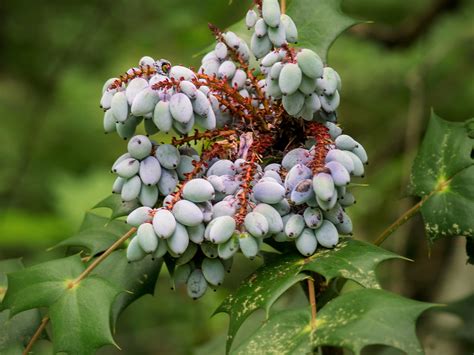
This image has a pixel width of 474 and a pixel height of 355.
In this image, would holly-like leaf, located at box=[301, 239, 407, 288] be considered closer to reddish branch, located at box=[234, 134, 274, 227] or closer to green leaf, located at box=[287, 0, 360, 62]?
reddish branch, located at box=[234, 134, 274, 227]

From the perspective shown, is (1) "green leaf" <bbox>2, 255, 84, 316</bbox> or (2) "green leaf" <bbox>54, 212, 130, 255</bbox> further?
(2) "green leaf" <bbox>54, 212, 130, 255</bbox>

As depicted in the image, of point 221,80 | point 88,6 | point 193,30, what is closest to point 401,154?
point 193,30

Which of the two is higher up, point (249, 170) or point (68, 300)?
point (249, 170)

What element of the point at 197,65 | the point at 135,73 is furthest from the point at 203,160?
the point at 197,65

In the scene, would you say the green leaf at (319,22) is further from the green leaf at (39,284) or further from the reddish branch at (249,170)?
the green leaf at (39,284)

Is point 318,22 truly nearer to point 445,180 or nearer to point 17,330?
point 445,180

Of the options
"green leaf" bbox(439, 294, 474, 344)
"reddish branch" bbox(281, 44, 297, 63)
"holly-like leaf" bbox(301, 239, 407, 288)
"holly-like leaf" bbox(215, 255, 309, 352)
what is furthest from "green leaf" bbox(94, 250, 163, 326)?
"green leaf" bbox(439, 294, 474, 344)

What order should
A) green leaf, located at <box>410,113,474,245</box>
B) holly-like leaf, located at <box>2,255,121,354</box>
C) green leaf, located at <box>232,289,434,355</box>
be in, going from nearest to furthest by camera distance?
green leaf, located at <box>232,289,434,355</box> < holly-like leaf, located at <box>2,255,121,354</box> < green leaf, located at <box>410,113,474,245</box>
